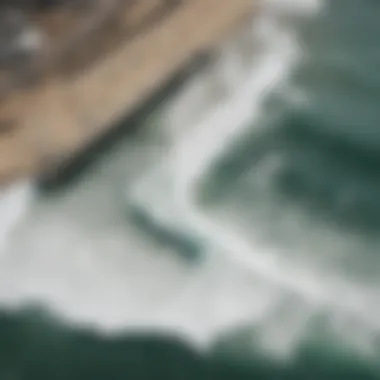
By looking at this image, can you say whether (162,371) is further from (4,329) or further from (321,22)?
(321,22)

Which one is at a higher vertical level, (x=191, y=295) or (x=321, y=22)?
(x=321, y=22)

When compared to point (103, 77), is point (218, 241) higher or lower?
lower

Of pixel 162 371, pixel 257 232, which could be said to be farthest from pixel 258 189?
pixel 162 371

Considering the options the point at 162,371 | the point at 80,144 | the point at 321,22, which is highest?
the point at 321,22
